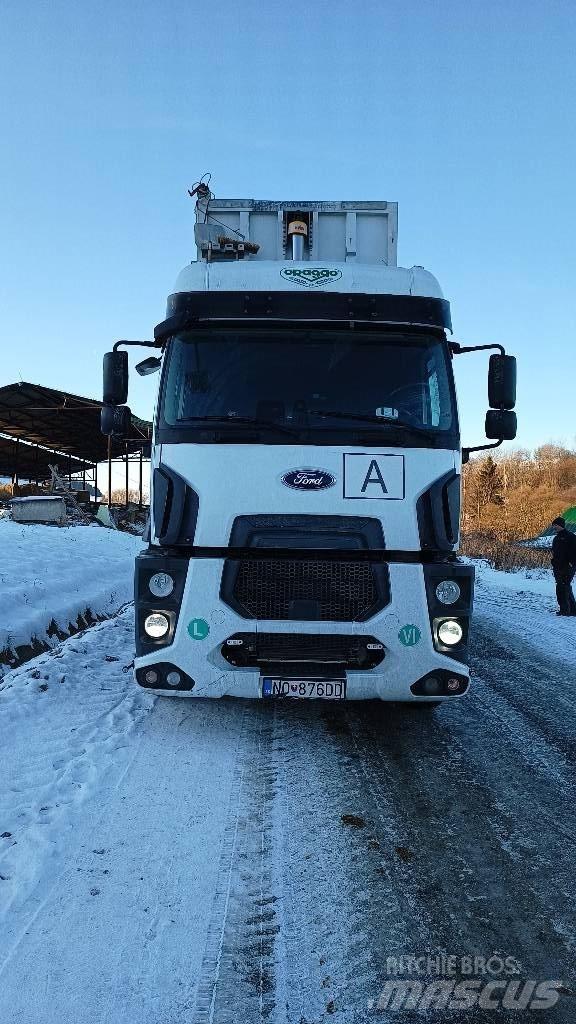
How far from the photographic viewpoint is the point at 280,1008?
74.9 inches

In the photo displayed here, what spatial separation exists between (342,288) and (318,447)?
1.17m

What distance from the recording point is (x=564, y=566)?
1016 cm

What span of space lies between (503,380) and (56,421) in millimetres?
27056

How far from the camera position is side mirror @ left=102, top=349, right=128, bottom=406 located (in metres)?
4.73

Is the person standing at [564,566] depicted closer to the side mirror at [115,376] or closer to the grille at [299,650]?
the grille at [299,650]

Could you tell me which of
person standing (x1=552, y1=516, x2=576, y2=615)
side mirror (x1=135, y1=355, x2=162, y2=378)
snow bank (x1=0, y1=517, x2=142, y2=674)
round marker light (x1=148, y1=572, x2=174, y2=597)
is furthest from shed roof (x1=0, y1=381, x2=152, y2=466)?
round marker light (x1=148, y1=572, x2=174, y2=597)

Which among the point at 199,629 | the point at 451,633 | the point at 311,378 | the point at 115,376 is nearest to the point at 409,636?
the point at 451,633

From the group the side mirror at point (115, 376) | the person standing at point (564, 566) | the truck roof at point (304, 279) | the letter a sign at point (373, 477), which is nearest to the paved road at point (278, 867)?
the letter a sign at point (373, 477)

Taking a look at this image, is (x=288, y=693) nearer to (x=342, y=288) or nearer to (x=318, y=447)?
(x=318, y=447)

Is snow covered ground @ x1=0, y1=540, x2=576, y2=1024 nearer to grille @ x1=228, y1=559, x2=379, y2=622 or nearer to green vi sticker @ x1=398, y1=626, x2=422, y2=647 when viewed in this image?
green vi sticker @ x1=398, y1=626, x2=422, y2=647

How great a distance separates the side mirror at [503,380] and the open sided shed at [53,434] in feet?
44.0

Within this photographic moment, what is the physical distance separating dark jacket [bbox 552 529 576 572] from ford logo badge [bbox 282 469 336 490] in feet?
24.8

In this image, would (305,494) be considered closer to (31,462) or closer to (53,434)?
(53,434)

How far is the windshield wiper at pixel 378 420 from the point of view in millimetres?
4039
